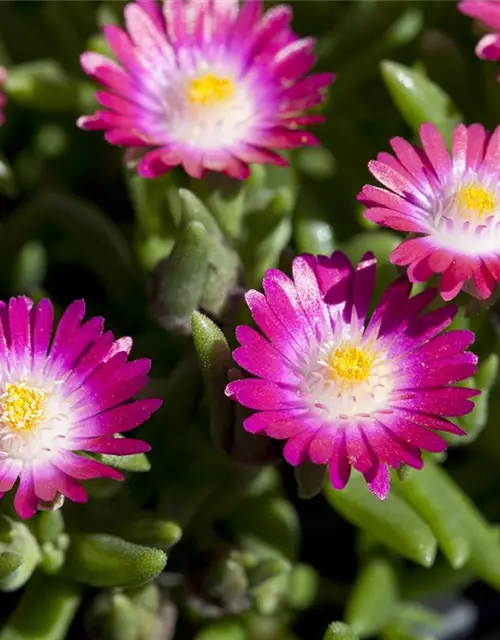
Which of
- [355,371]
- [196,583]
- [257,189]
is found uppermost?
[257,189]

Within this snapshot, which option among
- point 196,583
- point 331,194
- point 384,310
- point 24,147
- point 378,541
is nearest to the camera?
point 384,310

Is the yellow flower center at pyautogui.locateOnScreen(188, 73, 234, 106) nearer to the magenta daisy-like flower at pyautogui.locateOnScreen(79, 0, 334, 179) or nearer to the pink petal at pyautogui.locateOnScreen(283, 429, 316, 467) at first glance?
the magenta daisy-like flower at pyautogui.locateOnScreen(79, 0, 334, 179)

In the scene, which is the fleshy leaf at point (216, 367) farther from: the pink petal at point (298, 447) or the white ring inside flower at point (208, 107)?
the white ring inside flower at point (208, 107)

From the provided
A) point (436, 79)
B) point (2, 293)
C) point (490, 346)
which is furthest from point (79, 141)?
point (490, 346)

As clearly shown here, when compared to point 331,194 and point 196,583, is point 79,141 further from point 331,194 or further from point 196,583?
point 196,583

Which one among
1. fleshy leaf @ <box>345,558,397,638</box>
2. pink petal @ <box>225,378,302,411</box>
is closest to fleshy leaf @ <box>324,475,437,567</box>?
fleshy leaf @ <box>345,558,397,638</box>

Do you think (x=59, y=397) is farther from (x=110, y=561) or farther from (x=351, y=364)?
(x=351, y=364)

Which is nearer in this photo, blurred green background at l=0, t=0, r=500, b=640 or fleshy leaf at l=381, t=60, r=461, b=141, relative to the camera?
blurred green background at l=0, t=0, r=500, b=640
